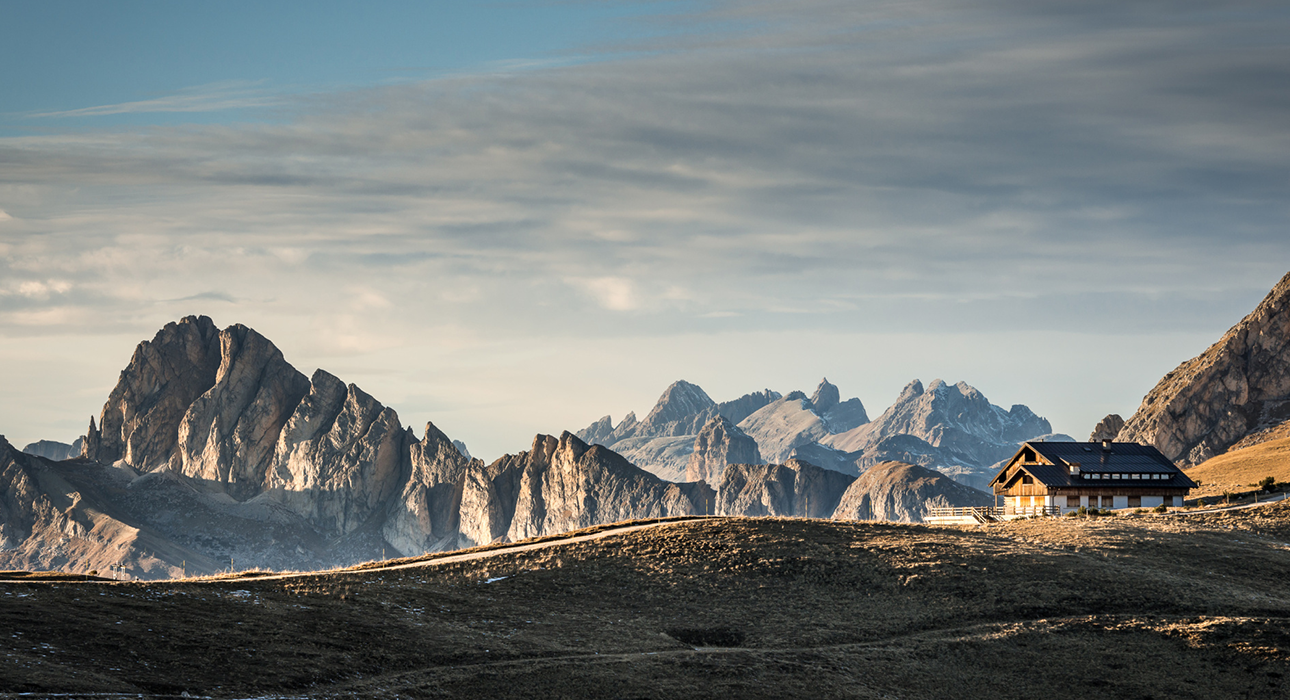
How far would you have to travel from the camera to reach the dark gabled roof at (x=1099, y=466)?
98875 millimetres

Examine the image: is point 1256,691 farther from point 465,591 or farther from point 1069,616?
point 465,591

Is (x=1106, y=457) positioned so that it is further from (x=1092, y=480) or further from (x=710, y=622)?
(x=710, y=622)

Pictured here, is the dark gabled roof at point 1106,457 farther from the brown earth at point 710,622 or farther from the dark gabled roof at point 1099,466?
the brown earth at point 710,622

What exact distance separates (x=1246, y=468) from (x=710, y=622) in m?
114

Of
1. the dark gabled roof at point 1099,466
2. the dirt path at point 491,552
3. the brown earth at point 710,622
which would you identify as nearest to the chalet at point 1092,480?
the dark gabled roof at point 1099,466

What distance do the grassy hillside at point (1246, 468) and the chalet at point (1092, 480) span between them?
55.3 feet

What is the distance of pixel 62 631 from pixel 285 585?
48.1 feet

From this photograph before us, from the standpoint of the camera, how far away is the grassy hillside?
11938 centimetres

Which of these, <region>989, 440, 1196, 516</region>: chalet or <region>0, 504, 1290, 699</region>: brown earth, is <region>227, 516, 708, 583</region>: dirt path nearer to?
<region>0, 504, 1290, 699</region>: brown earth

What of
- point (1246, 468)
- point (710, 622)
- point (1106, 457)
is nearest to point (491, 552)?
point (710, 622)

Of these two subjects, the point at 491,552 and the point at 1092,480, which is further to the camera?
the point at 1092,480

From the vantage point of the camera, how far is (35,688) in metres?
26.2

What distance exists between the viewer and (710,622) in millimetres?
44812

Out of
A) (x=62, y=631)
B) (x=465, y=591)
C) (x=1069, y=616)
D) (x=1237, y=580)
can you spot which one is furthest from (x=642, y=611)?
(x=1237, y=580)
